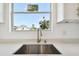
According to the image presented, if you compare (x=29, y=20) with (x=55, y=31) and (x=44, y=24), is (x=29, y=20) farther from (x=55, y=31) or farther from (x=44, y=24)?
(x=55, y=31)

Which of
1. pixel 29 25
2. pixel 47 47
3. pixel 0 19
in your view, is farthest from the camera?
pixel 29 25

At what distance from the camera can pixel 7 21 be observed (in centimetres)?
233

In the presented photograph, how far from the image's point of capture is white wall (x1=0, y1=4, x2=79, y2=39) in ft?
7.42

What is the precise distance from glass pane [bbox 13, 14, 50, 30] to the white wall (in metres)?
0.18

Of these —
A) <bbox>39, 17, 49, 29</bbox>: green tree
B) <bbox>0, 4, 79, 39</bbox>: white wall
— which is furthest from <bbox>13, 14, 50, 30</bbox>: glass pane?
<bbox>0, 4, 79, 39</bbox>: white wall

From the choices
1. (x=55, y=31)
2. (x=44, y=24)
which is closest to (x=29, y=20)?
(x=44, y=24)

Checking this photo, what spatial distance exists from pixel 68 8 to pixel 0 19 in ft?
2.99

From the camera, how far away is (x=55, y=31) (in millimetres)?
2396

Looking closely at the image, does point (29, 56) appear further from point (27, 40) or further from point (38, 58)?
point (27, 40)

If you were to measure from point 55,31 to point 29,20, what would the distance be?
0.45m

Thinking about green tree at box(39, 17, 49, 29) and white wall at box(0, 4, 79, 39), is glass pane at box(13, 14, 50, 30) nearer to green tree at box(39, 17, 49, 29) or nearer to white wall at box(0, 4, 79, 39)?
green tree at box(39, 17, 49, 29)

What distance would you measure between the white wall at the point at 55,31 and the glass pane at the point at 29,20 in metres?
0.18

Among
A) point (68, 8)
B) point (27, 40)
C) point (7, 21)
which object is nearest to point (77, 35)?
point (68, 8)

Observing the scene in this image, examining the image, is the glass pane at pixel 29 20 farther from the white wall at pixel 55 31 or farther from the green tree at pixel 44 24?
the white wall at pixel 55 31
